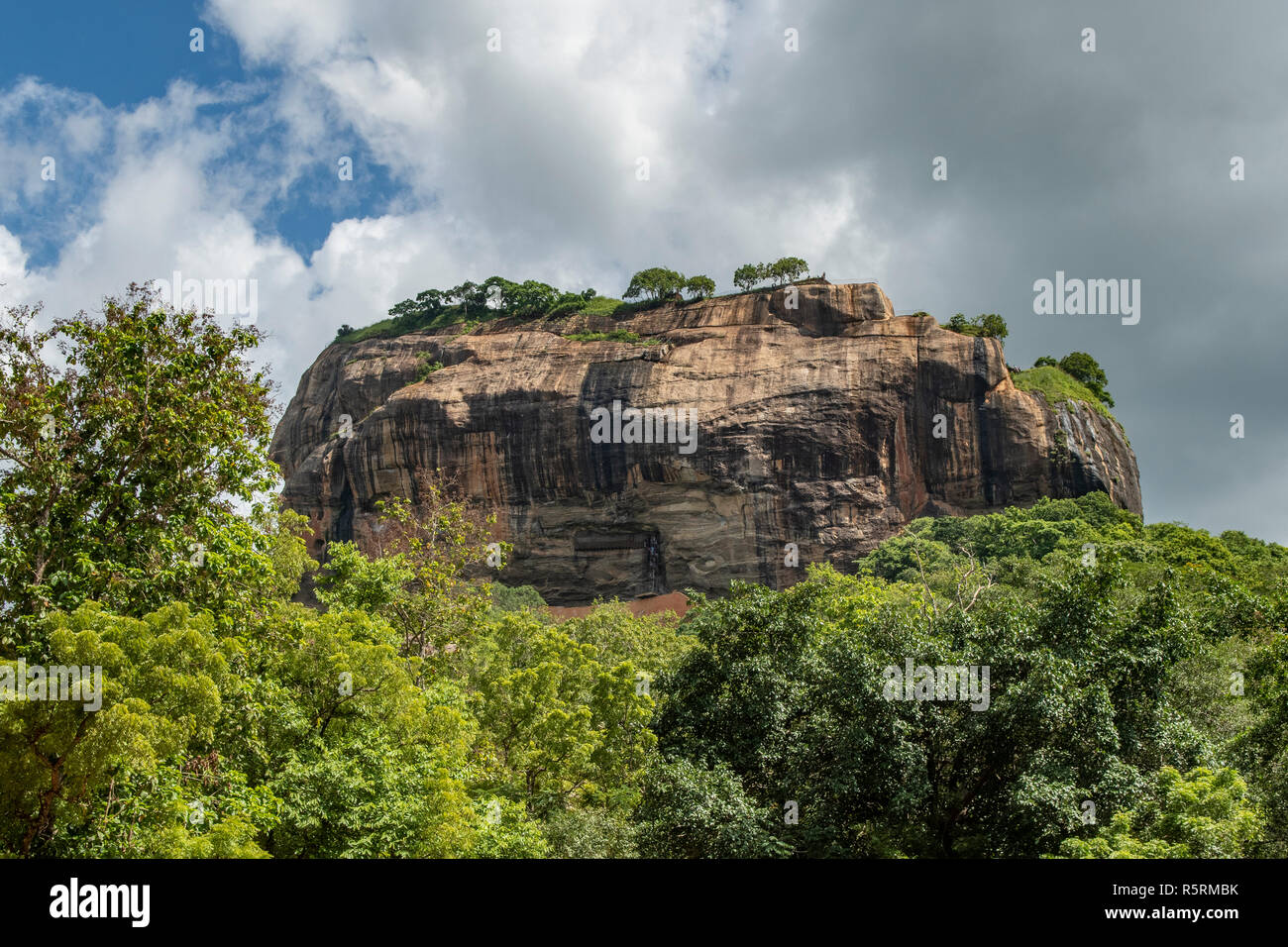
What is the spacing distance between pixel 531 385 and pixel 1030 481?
26976 millimetres

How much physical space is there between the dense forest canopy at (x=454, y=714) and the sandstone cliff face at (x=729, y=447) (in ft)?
118

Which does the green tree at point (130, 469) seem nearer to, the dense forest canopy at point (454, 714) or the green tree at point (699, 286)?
the dense forest canopy at point (454, 714)

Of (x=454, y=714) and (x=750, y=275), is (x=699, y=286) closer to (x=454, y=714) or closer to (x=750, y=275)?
(x=750, y=275)

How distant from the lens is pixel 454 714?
12859 millimetres

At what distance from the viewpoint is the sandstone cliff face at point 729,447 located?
52.4 meters

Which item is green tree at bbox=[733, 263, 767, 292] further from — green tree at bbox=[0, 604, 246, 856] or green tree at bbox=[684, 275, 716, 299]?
green tree at bbox=[0, 604, 246, 856]

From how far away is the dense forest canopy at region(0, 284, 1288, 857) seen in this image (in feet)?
30.3

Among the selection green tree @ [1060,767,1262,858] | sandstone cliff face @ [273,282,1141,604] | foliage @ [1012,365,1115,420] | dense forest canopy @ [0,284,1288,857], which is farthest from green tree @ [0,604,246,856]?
foliage @ [1012,365,1115,420]

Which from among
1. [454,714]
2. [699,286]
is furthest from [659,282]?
[454,714]

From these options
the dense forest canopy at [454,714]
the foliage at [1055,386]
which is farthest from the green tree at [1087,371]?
the dense forest canopy at [454,714]

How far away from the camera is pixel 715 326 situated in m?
57.3

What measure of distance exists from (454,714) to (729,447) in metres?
40.6

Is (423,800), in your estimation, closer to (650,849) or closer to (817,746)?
(650,849)
